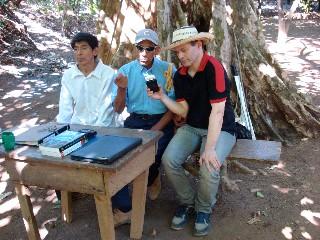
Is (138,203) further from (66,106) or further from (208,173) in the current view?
(66,106)

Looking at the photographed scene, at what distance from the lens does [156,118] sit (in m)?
4.07

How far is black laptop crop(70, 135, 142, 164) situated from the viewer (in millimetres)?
2756

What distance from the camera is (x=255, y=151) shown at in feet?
12.4

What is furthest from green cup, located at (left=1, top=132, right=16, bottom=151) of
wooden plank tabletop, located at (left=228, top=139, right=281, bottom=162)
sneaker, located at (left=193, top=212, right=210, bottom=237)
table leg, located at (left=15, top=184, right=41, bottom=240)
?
wooden plank tabletop, located at (left=228, top=139, right=281, bottom=162)

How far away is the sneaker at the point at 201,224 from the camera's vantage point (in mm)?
3660

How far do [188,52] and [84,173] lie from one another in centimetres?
133

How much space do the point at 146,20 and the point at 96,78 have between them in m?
1.76

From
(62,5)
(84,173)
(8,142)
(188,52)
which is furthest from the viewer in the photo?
(62,5)

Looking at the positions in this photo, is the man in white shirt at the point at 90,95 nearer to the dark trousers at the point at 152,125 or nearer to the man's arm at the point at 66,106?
the man's arm at the point at 66,106

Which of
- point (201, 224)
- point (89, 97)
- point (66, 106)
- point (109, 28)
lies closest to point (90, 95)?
point (89, 97)

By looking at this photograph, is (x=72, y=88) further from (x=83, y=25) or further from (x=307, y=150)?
(x=83, y=25)

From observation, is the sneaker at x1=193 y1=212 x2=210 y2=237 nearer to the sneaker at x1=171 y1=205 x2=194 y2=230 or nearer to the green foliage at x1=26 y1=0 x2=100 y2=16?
the sneaker at x1=171 y1=205 x2=194 y2=230

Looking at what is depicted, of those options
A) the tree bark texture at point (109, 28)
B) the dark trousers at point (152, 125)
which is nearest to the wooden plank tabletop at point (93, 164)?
the dark trousers at point (152, 125)

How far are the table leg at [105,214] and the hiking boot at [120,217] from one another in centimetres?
75
